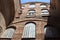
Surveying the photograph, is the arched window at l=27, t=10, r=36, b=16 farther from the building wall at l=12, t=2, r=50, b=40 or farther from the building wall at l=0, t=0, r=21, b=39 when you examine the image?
the building wall at l=0, t=0, r=21, b=39

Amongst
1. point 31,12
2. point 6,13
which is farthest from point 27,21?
point 31,12

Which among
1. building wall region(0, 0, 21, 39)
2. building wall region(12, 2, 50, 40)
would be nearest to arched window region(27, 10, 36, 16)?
building wall region(12, 2, 50, 40)

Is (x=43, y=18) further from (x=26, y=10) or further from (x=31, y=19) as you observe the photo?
(x=26, y=10)

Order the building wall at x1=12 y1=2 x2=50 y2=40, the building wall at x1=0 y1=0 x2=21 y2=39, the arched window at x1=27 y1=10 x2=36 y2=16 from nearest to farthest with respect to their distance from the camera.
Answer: the building wall at x1=12 y1=2 x2=50 y2=40, the building wall at x1=0 y1=0 x2=21 y2=39, the arched window at x1=27 y1=10 x2=36 y2=16

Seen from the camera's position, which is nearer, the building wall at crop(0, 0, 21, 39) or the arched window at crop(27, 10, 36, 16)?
the building wall at crop(0, 0, 21, 39)

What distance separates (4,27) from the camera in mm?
13953

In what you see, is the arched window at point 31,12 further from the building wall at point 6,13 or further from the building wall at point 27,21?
the building wall at point 6,13

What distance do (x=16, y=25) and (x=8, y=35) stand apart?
2553 mm

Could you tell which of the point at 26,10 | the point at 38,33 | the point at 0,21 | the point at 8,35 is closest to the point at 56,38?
the point at 38,33

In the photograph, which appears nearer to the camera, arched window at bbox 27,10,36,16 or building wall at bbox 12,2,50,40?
building wall at bbox 12,2,50,40

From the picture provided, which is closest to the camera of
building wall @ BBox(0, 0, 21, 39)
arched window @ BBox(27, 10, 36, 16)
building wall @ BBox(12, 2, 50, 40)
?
building wall @ BBox(12, 2, 50, 40)

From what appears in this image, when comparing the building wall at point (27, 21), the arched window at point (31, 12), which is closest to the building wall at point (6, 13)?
the building wall at point (27, 21)

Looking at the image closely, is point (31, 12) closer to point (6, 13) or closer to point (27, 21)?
point (27, 21)

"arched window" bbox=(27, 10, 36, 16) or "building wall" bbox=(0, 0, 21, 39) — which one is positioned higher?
"building wall" bbox=(0, 0, 21, 39)
